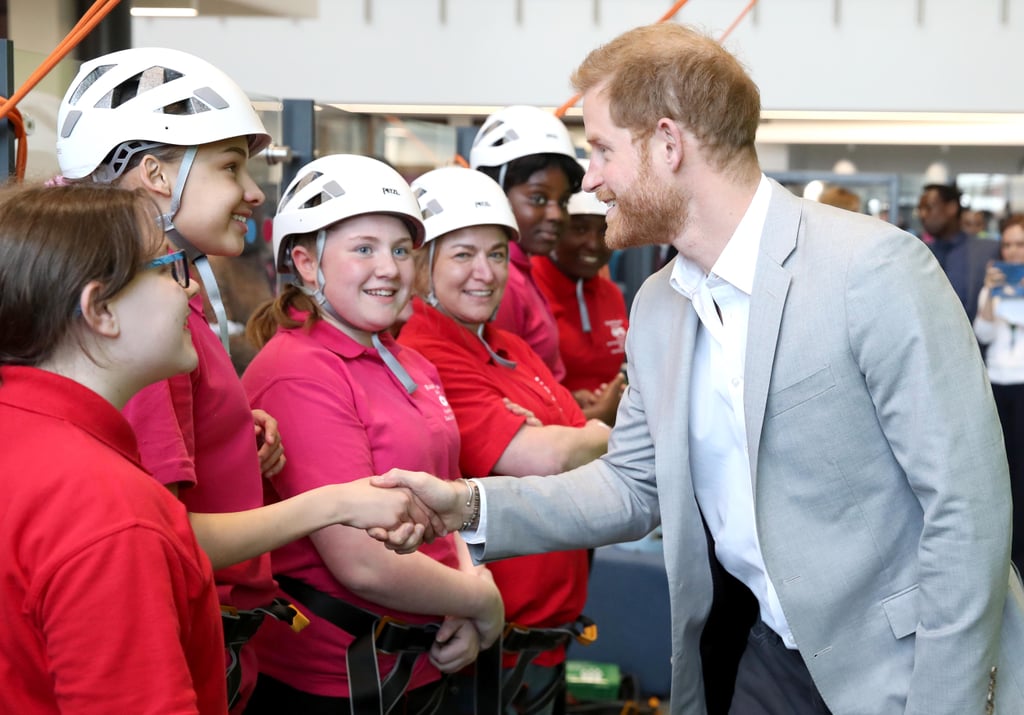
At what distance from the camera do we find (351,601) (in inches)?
91.8

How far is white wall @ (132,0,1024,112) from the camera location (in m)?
8.53

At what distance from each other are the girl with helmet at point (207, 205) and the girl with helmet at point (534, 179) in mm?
1655

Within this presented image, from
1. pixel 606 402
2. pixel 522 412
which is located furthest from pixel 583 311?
pixel 522 412

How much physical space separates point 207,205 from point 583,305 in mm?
2197

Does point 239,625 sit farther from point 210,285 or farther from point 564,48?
point 564,48

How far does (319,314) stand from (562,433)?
2.41 feet

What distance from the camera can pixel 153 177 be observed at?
6.58 feet

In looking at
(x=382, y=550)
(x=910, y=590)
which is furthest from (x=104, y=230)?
(x=910, y=590)

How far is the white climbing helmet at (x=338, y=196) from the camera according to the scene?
2.47 meters

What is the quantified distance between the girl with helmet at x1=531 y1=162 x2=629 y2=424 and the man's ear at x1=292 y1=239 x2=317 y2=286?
4.91 feet

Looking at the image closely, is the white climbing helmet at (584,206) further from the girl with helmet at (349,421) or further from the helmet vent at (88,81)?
the helmet vent at (88,81)

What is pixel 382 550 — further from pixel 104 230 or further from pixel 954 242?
pixel 954 242

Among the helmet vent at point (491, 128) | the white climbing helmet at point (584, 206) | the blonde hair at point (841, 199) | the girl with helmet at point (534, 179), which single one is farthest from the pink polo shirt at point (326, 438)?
the blonde hair at point (841, 199)

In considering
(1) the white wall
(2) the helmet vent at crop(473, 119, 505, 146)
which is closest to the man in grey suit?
(2) the helmet vent at crop(473, 119, 505, 146)
